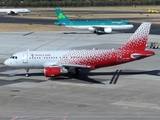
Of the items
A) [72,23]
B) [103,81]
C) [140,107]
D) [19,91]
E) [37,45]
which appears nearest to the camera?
[140,107]

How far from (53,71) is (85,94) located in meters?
8.15

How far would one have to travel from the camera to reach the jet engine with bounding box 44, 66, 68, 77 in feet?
175

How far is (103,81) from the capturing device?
5366 cm

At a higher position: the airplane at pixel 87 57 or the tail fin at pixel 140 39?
the tail fin at pixel 140 39

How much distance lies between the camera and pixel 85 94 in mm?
46500

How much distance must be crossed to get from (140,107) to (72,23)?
74.3 meters

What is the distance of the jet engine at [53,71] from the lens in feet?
175

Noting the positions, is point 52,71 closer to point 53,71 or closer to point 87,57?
point 53,71

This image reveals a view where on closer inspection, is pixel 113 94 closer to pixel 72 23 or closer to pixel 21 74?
pixel 21 74

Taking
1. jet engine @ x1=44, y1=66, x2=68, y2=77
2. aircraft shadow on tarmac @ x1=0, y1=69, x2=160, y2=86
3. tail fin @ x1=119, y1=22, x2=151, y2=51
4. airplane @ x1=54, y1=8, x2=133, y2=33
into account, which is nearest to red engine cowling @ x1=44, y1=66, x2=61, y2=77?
jet engine @ x1=44, y1=66, x2=68, y2=77

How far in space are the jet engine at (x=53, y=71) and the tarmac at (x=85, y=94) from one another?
0.95 meters

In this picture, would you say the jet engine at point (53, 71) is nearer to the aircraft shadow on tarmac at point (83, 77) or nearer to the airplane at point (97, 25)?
the aircraft shadow on tarmac at point (83, 77)

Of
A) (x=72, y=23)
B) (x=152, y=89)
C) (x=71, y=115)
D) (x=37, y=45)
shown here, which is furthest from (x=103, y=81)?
(x=72, y=23)

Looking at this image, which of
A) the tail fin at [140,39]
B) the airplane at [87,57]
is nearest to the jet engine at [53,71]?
the airplane at [87,57]
